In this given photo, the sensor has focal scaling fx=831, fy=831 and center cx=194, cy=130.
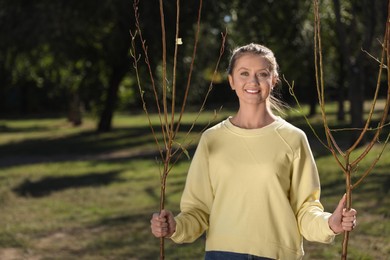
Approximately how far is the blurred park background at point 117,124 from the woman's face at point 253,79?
16 centimetres

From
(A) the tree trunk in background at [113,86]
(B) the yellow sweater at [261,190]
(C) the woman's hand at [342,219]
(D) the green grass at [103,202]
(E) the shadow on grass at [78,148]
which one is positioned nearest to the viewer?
(C) the woman's hand at [342,219]

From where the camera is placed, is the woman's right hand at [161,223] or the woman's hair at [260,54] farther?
the woman's hair at [260,54]

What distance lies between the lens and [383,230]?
796 centimetres

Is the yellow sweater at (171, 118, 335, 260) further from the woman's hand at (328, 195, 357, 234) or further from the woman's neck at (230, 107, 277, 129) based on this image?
the woman's hand at (328, 195, 357, 234)

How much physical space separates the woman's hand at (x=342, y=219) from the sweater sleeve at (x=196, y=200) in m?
0.54

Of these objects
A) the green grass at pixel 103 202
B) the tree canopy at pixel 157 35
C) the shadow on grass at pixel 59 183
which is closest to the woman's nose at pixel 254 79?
the green grass at pixel 103 202

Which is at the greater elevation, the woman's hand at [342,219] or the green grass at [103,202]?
the woman's hand at [342,219]

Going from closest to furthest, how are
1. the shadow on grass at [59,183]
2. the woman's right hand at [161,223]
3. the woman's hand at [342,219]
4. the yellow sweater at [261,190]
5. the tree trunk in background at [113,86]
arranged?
1. the woman's hand at [342,219]
2. the woman's right hand at [161,223]
3. the yellow sweater at [261,190]
4. the shadow on grass at [59,183]
5. the tree trunk in background at [113,86]

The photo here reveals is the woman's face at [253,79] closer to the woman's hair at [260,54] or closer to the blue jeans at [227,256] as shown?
the woman's hair at [260,54]

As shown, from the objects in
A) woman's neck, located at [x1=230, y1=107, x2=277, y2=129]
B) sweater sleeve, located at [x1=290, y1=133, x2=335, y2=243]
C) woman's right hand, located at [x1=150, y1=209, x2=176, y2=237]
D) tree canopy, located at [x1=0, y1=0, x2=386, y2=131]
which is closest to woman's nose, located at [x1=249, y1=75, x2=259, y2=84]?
woman's neck, located at [x1=230, y1=107, x2=277, y2=129]

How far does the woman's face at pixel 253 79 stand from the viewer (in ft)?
9.81

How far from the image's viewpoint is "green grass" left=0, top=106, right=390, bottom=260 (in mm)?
7594

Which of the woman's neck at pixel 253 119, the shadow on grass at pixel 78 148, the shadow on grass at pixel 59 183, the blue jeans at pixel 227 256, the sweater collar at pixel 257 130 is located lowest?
the shadow on grass at pixel 78 148

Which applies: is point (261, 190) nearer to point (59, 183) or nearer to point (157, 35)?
point (59, 183)
